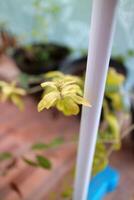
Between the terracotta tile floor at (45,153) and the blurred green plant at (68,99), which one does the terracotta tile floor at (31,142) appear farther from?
the blurred green plant at (68,99)

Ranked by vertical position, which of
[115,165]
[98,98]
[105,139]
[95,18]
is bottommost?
[115,165]

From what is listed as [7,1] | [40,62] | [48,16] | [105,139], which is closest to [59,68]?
[40,62]

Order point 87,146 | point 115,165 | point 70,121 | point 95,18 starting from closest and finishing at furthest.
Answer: point 95,18, point 87,146, point 115,165, point 70,121

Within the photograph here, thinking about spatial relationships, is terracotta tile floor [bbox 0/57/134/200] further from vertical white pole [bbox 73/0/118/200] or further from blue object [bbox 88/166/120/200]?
vertical white pole [bbox 73/0/118/200]

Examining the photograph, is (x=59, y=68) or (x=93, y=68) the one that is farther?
(x=59, y=68)

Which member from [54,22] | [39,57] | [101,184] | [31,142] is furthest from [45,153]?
[54,22]

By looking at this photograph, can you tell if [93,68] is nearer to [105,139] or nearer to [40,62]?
[105,139]

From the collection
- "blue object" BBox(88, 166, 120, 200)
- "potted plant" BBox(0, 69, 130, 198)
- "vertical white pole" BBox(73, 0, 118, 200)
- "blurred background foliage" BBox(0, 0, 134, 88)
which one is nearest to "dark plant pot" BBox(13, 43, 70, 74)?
"blurred background foliage" BBox(0, 0, 134, 88)
